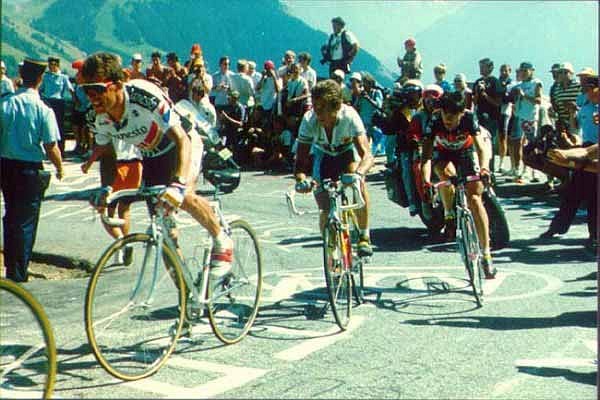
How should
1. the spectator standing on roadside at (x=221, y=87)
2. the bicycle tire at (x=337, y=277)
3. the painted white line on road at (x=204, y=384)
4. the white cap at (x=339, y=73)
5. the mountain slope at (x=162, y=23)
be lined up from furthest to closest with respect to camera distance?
1. the spectator standing on roadside at (x=221, y=87)
2. the white cap at (x=339, y=73)
3. the mountain slope at (x=162, y=23)
4. the bicycle tire at (x=337, y=277)
5. the painted white line on road at (x=204, y=384)

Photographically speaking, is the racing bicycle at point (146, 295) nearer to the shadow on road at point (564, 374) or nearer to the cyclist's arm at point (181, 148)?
the cyclist's arm at point (181, 148)

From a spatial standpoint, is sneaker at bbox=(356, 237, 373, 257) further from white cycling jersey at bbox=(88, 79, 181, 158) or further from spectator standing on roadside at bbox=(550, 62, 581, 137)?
spectator standing on roadside at bbox=(550, 62, 581, 137)

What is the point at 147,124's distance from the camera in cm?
579

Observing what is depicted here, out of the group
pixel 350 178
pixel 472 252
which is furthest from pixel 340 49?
pixel 350 178

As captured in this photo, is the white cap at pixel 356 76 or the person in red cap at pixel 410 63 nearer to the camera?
the person in red cap at pixel 410 63

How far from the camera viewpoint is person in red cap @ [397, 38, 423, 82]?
14512mm

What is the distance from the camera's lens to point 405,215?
495 inches

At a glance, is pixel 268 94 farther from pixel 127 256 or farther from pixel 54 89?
pixel 127 256

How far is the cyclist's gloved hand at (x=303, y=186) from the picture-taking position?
6662 millimetres

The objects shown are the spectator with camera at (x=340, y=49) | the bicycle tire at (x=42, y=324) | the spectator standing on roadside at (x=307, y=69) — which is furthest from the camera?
the spectator standing on roadside at (x=307, y=69)

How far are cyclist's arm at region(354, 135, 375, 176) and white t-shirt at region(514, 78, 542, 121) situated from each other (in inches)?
314

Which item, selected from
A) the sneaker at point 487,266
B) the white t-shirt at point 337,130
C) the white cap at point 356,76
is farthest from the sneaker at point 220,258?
the white cap at point 356,76

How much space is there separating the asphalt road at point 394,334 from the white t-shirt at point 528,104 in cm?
405

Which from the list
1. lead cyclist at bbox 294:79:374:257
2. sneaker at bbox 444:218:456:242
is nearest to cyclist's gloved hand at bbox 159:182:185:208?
lead cyclist at bbox 294:79:374:257
